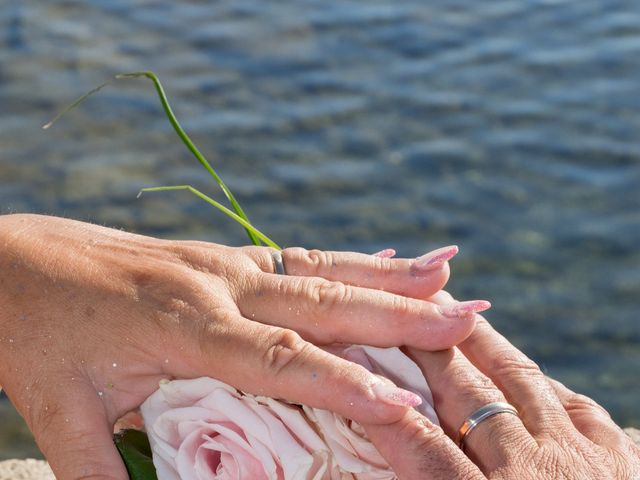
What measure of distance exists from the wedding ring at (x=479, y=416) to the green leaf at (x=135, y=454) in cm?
70

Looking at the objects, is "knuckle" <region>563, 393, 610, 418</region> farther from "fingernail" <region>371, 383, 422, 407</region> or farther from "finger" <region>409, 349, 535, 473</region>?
"fingernail" <region>371, 383, 422, 407</region>

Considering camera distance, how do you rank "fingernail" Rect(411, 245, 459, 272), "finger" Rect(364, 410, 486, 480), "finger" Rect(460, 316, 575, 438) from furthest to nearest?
"fingernail" Rect(411, 245, 459, 272) → "finger" Rect(460, 316, 575, 438) → "finger" Rect(364, 410, 486, 480)

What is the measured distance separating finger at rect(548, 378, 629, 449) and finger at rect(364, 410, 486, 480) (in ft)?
1.34

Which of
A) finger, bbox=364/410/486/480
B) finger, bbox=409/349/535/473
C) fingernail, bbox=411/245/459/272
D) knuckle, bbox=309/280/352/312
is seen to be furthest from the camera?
fingernail, bbox=411/245/459/272

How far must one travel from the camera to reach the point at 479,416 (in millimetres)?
2139

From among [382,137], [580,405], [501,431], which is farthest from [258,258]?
[382,137]

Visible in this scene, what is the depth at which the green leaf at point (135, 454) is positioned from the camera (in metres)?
2.26

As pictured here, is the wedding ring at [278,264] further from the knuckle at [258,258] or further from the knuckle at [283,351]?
the knuckle at [283,351]

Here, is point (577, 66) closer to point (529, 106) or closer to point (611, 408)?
point (529, 106)

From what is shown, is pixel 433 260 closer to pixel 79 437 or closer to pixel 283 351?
pixel 283 351

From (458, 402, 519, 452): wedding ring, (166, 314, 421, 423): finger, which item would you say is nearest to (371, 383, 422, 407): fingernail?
(166, 314, 421, 423): finger

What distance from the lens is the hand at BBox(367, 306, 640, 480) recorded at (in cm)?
200

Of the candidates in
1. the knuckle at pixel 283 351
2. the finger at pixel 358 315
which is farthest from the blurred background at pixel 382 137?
the knuckle at pixel 283 351

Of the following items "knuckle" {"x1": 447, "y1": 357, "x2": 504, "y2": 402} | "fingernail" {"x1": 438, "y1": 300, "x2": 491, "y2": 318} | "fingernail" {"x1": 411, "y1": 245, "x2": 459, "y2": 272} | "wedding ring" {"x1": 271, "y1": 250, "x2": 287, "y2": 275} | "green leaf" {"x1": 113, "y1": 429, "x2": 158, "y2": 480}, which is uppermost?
"fingernail" {"x1": 411, "y1": 245, "x2": 459, "y2": 272}
